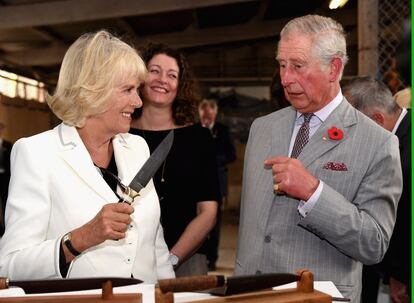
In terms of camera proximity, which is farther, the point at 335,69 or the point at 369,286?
the point at 369,286

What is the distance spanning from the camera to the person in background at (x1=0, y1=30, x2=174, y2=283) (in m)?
1.94

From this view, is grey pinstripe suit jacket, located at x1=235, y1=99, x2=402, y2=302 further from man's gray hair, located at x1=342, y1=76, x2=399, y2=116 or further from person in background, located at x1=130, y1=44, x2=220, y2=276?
man's gray hair, located at x1=342, y1=76, x2=399, y2=116

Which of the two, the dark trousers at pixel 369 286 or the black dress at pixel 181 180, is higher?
the black dress at pixel 181 180

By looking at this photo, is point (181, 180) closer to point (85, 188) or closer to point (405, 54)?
point (85, 188)

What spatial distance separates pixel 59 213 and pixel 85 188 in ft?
0.40

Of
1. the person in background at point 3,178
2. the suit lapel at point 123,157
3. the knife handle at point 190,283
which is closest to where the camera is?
the knife handle at point 190,283

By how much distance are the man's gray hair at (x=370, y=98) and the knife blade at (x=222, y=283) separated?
217cm

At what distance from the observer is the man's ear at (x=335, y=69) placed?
231 centimetres

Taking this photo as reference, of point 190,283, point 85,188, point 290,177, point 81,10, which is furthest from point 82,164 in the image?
point 81,10

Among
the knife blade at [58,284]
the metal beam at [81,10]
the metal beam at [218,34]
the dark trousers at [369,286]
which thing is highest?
the metal beam at [218,34]

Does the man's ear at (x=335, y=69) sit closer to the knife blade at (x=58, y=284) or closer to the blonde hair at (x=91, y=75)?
the blonde hair at (x=91, y=75)

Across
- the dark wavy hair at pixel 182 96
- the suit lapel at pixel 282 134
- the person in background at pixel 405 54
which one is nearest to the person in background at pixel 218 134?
the dark wavy hair at pixel 182 96

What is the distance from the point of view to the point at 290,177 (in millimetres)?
1971

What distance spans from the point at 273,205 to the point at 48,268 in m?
0.85
